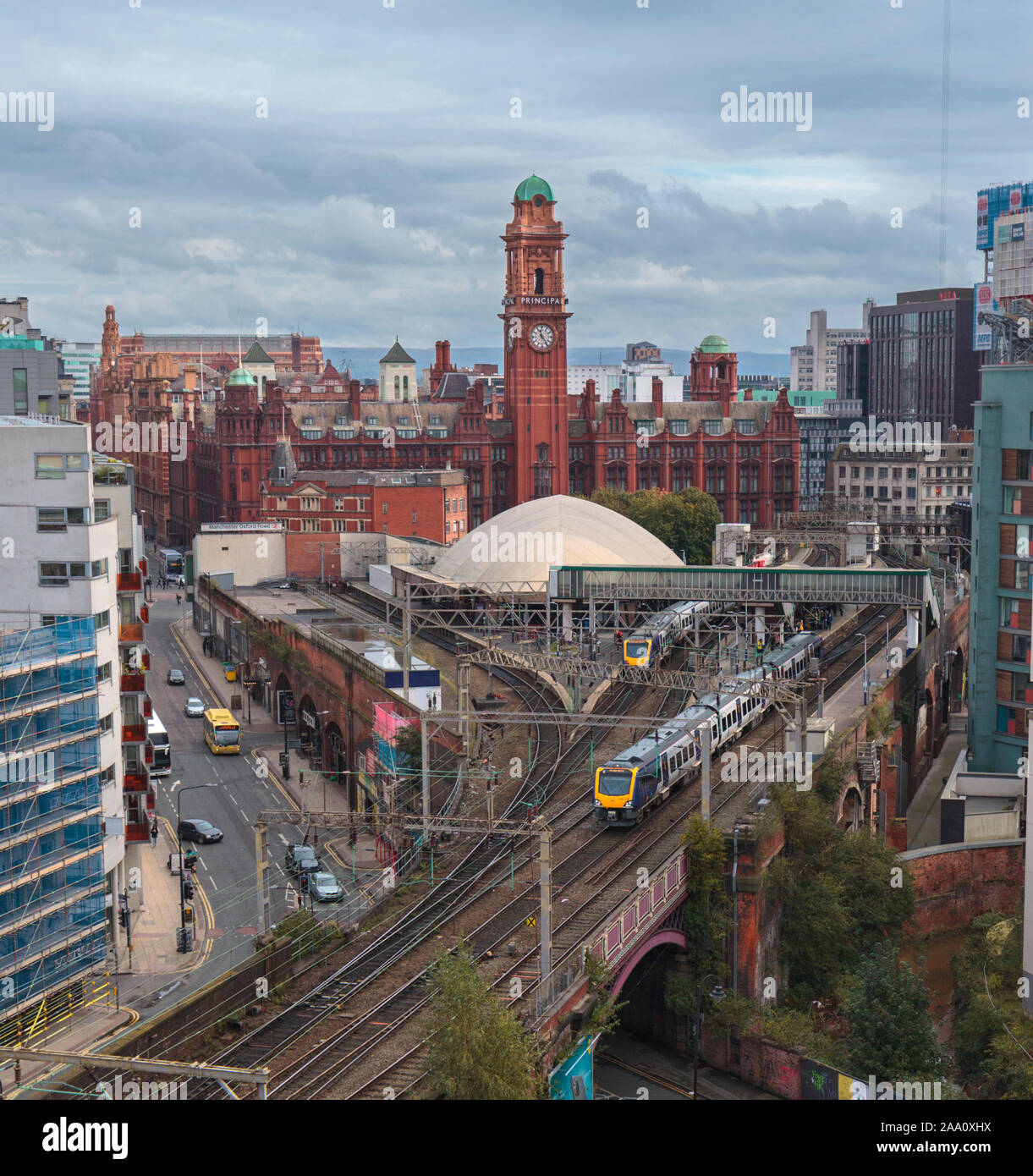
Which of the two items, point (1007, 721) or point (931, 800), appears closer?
point (1007, 721)

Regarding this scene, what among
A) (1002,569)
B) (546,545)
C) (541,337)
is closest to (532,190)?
(541,337)

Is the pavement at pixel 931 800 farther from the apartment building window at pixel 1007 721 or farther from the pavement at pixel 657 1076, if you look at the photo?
the pavement at pixel 657 1076

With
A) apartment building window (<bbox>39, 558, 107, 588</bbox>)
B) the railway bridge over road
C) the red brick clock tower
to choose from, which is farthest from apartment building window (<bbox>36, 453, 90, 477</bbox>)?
the red brick clock tower

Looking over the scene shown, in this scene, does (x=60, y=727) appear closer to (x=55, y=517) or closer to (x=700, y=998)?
(x=55, y=517)

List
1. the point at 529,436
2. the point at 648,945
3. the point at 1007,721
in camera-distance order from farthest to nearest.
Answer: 1. the point at 529,436
2. the point at 1007,721
3. the point at 648,945

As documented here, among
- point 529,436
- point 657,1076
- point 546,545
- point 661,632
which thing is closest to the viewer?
point 657,1076
